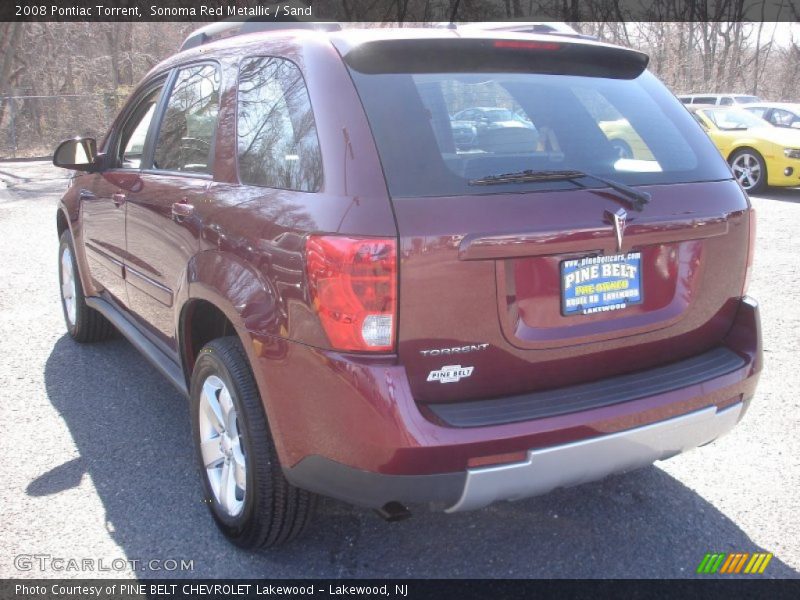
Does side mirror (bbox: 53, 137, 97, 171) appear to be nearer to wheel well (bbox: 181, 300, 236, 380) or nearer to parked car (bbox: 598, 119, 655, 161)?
wheel well (bbox: 181, 300, 236, 380)

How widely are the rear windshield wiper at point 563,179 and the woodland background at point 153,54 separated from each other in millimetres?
21383

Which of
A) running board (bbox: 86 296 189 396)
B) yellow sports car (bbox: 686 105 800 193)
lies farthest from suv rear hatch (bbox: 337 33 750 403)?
yellow sports car (bbox: 686 105 800 193)

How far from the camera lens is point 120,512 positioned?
10.3 ft

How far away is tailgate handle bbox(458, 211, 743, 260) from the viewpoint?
87.9 inches

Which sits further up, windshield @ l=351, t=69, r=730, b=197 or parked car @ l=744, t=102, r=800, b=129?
windshield @ l=351, t=69, r=730, b=197

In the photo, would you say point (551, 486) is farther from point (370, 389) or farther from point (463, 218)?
point (463, 218)

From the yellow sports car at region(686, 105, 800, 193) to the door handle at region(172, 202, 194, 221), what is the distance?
10.5 m

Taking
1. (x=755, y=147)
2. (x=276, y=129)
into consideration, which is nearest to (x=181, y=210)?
(x=276, y=129)

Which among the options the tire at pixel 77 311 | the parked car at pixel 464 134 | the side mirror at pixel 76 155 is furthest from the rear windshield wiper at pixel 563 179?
the tire at pixel 77 311

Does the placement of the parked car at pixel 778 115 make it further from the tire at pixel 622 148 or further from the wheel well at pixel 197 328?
the wheel well at pixel 197 328

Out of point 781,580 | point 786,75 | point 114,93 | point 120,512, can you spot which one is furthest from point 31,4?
point 786,75

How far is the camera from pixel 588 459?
236cm

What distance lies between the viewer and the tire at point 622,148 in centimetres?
273

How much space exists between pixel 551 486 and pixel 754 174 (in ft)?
38.7
